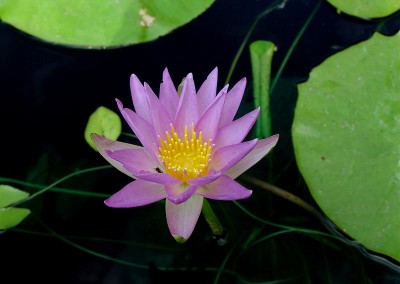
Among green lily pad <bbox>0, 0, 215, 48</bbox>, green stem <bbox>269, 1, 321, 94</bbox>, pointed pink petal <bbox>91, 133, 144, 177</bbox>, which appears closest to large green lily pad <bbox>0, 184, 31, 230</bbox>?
pointed pink petal <bbox>91, 133, 144, 177</bbox>

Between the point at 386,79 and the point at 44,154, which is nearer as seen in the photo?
the point at 386,79

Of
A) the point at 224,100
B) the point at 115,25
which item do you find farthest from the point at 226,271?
the point at 115,25

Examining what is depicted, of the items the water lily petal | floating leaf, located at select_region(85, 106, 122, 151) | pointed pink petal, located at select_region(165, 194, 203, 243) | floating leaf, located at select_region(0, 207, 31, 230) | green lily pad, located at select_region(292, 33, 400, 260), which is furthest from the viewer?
floating leaf, located at select_region(85, 106, 122, 151)

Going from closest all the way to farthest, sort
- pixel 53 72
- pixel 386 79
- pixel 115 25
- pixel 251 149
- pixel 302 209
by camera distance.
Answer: pixel 251 149
pixel 386 79
pixel 302 209
pixel 115 25
pixel 53 72

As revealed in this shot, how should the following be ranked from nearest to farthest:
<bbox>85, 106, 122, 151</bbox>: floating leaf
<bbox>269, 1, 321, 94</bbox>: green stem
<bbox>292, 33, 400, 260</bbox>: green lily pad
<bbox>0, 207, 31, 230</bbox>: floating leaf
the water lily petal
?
the water lily petal, <bbox>292, 33, 400, 260</bbox>: green lily pad, <bbox>0, 207, 31, 230</bbox>: floating leaf, <bbox>85, 106, 122, 151</bbox>: floating leaf, <bbox>269, 1, 321, 94</bbox>: green stem

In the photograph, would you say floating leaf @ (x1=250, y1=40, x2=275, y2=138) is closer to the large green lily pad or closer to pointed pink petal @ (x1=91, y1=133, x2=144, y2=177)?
pointed pink petal @ (x1=91, y1=133, x2=144, y2=177)

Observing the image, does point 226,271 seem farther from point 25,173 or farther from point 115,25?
point 115,25

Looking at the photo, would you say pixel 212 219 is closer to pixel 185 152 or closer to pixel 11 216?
pixel 185 152

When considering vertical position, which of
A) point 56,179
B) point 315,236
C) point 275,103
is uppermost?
point 56,179
